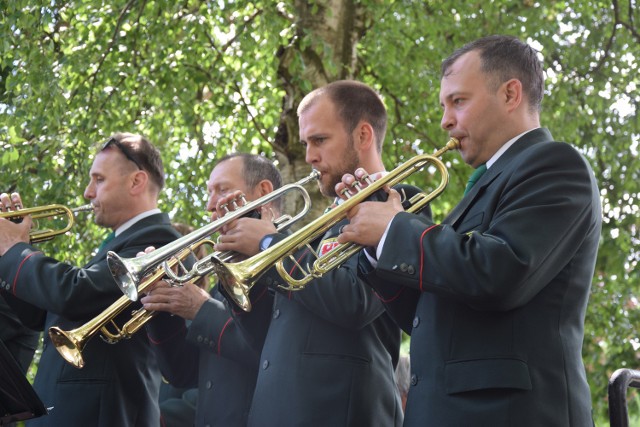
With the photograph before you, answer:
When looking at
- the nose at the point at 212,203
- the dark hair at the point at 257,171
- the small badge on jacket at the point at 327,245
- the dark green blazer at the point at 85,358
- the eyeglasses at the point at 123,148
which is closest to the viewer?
the small badge on jacket at the point at 327,245

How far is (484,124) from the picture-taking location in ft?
12.4

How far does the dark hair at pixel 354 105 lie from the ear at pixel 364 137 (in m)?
0.02

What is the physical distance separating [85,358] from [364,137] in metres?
1.73

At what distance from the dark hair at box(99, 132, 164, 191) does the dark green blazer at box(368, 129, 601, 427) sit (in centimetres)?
264

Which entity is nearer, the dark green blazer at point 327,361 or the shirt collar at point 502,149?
the shirt collar at point 502,149

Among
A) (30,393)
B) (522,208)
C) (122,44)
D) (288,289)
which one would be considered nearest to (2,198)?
(30,393)

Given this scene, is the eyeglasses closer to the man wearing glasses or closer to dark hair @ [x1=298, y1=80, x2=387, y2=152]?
the man wearing glasses

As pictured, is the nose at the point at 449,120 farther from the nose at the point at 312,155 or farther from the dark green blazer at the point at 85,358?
the dark green blazer at the point at 85,358

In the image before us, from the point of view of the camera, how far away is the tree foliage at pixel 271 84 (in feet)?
28.1

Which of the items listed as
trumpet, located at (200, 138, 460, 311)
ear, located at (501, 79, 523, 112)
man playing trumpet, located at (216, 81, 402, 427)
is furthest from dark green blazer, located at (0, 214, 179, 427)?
ear, located at (501, 79, 523, 112)

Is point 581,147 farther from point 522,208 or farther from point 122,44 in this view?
point 522,208

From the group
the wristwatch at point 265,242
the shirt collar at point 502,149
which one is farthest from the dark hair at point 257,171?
the shirt collar at point 502,149

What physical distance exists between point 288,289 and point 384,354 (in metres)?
0.60

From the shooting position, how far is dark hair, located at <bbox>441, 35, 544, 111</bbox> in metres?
3.84
